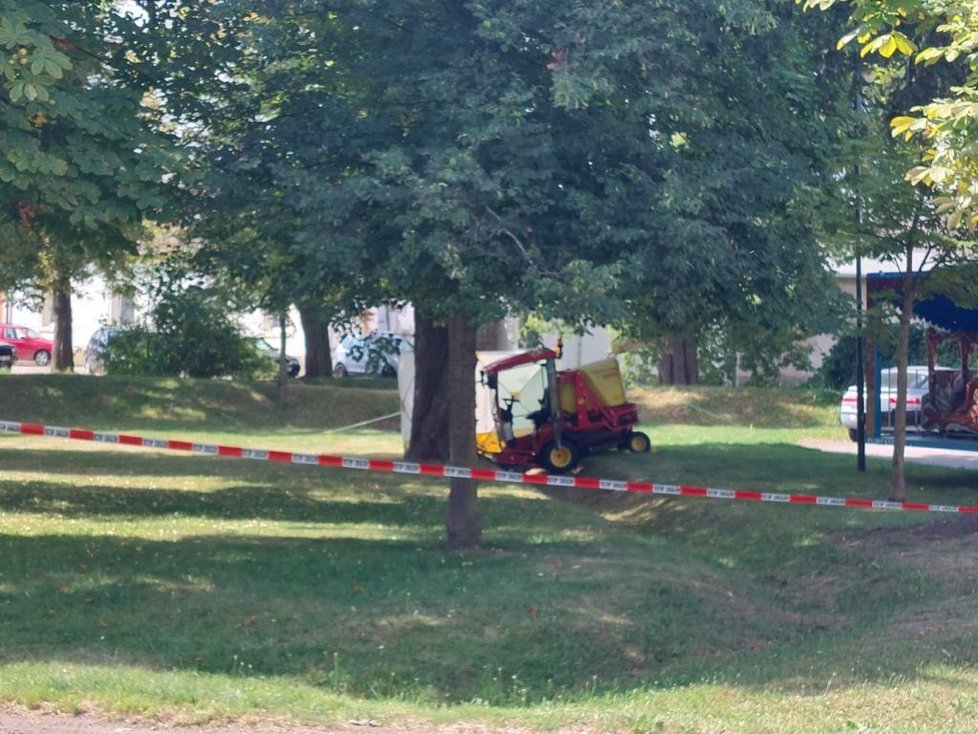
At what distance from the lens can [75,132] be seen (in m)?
11.5

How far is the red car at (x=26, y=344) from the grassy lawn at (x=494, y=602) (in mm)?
31074

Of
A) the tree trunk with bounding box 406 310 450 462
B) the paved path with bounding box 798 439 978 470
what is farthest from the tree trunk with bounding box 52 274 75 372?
the paved path with bounding box 798 439 978 470

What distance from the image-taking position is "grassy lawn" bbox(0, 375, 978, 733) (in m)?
7.72

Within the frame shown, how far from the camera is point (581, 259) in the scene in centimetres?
1066

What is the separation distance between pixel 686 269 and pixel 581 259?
0.89 metres

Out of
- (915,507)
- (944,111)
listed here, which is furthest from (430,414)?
(944,111)

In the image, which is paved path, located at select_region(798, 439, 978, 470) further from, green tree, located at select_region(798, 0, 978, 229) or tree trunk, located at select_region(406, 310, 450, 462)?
green tree, located at select_region(798, 0, 978, 229)

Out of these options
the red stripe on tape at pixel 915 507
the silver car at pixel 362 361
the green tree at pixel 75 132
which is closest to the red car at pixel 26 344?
the silver car at pixel 362 361

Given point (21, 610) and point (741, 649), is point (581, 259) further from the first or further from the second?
point (21, 610)

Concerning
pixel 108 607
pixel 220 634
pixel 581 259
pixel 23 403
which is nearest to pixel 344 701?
pixel 220 634

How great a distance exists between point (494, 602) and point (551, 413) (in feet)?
34.0

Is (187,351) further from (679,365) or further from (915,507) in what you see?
(915,507)

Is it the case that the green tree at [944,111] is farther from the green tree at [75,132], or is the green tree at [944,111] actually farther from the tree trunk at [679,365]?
the tree trunk at [679,365]

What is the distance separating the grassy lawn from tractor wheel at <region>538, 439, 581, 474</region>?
82 centimetres
